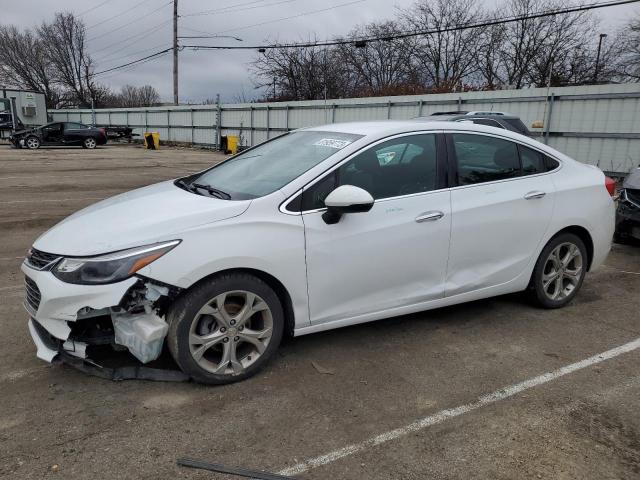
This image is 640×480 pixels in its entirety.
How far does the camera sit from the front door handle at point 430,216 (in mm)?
3707

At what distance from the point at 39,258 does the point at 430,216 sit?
2.59 meters

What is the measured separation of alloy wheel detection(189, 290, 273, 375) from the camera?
123 inches

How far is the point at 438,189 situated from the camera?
3865 mm

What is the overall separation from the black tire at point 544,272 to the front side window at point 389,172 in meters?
1.37

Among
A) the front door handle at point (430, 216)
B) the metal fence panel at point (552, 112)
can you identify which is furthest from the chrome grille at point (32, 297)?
the metal fence panel at point (552, 112)

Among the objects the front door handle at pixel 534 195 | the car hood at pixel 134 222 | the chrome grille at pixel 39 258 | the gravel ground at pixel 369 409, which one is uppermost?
the front door handle at pixel 534 195

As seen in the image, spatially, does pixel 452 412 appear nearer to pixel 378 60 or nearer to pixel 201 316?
pixel 201 316

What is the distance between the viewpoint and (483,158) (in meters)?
4.18

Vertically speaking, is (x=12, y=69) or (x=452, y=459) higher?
(x=12, y=69)

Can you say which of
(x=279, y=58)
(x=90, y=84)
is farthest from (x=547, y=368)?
(x=90, y=84)

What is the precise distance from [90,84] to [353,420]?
2718 inches

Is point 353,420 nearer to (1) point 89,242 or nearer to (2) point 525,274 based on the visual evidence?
(1) point 89,242

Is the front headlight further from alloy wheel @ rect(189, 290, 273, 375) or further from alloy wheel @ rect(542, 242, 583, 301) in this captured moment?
alloy wheel @ rect(542, 242, 583, 301)

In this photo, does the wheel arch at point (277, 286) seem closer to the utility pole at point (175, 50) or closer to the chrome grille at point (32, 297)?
the chrome grille at point (32, 297)
